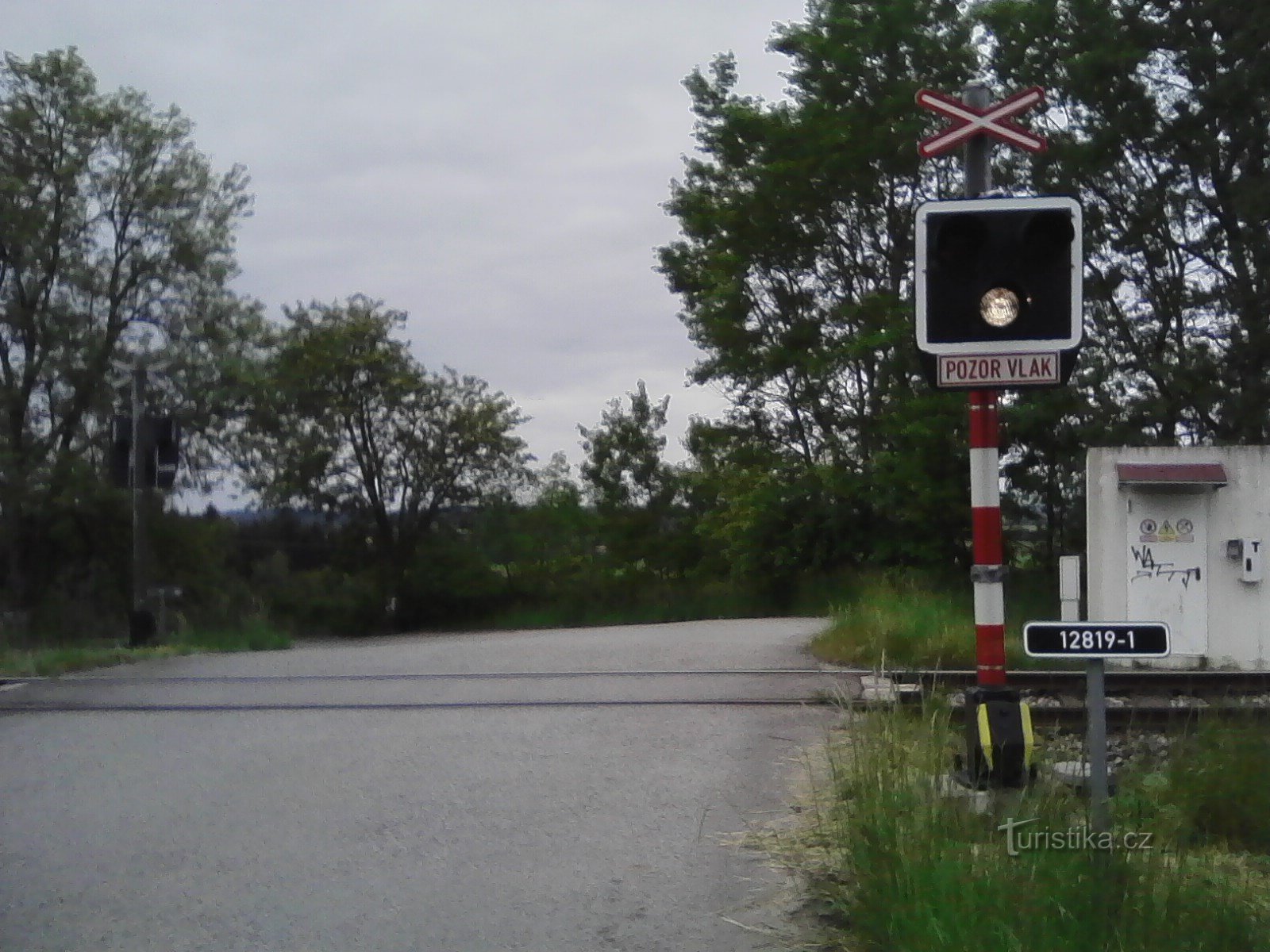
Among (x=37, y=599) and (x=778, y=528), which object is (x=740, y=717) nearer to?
(x=778, y=528)

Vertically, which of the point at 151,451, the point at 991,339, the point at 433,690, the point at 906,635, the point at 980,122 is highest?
the point at 980,122

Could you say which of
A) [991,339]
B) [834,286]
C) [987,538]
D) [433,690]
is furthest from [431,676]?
[834,286]

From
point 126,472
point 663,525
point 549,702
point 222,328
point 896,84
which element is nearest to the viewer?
point 549,702

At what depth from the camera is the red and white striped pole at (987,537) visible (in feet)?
22.4

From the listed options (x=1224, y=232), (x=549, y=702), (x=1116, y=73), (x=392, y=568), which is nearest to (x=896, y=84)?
(x=1116, y=73)

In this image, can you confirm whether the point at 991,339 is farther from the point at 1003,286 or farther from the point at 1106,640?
the point at 1106,640

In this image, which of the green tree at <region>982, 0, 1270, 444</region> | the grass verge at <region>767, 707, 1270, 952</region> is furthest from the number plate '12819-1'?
the green tree at <region>982, 0, 1270, 444</region>

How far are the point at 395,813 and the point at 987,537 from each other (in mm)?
3300

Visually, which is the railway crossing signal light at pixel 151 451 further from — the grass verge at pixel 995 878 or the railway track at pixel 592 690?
the grass verge at pixel 995 878

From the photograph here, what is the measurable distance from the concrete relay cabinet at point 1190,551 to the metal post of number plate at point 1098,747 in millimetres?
12929

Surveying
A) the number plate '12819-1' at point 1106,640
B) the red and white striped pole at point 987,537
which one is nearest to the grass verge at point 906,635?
the red and white striped pole at point 987,537

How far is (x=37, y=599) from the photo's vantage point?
4528 centimetres

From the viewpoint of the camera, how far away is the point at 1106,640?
5.35m

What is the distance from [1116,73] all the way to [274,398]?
2528 cm
